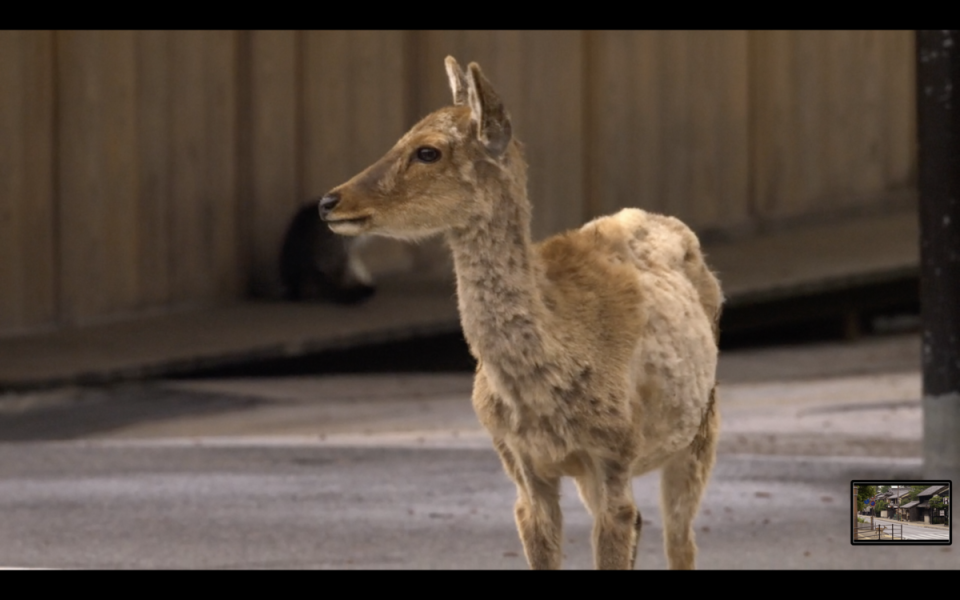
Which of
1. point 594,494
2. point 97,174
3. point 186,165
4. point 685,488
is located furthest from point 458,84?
point 186,165

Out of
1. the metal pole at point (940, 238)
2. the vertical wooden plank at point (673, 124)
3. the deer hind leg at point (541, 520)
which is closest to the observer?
the deer hind leg at point (541, 520)

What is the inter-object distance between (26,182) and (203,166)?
1.68m

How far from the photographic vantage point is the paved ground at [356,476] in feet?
24.0

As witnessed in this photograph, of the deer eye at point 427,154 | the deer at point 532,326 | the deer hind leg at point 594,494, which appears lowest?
the deer hind leg at point 594,494

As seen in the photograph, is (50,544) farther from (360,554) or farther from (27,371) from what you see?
(27,371)

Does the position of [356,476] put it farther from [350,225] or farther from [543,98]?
[543,98]

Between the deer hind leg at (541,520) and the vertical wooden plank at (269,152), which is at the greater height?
the vertical wooden plank at (269,152)

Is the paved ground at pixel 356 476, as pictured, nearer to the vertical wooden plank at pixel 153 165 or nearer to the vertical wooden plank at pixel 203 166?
the vertical wooden plank at pixel 153 165

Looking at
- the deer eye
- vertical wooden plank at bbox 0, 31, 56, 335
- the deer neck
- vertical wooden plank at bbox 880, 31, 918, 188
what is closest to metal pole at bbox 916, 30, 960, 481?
the deer neck

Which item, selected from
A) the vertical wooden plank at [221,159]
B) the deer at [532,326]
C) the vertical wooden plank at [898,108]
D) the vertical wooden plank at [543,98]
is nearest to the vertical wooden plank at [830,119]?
the vertical wooden plank at [898,108]

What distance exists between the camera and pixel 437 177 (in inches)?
173

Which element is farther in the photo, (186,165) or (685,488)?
(186,165)

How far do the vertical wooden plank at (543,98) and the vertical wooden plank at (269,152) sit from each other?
157 centimetres

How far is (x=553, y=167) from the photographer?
52.3ft
